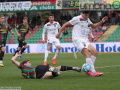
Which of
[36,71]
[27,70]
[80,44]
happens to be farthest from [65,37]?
[27,70]

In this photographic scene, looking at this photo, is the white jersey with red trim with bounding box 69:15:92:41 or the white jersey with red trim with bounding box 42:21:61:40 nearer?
the white jersey with red trim with bounding box 69:15:92:41

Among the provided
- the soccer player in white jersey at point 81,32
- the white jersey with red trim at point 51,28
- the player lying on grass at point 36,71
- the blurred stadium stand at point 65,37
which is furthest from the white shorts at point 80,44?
the blurred stadium stand at point 65,37

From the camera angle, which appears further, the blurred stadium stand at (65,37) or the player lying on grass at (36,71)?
the blurred stadium stand at (65,37)

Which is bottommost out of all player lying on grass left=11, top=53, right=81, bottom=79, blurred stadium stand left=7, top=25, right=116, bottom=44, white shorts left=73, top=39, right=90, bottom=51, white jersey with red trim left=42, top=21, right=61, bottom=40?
blurred stadium stand left=7, top=25, right=116, bottom=44

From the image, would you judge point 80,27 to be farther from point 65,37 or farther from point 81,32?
point 65,37

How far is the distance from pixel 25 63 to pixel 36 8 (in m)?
24.9

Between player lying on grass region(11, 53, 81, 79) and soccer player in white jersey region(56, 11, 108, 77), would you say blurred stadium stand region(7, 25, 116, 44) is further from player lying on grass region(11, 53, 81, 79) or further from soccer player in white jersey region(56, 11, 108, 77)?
player lying on grass region(11, 53, 81, 79)

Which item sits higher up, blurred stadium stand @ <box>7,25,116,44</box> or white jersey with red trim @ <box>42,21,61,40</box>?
white jersey with red trim @ <box>42,21,61,40</box>

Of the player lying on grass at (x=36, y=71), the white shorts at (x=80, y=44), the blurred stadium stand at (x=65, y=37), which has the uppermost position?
the white shorts at (x=80, y=44)

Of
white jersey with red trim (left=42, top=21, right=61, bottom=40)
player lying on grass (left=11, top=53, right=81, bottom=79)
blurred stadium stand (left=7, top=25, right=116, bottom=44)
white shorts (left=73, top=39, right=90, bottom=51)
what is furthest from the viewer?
blurred stadium stand (left=7, top=25, right=116, bottom=44)

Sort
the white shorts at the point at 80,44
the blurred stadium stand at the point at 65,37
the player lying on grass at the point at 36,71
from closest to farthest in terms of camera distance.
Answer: the player lying on grass at the point at 36,71, the white shorts at the point at 80,44, the blurred stadium stand at the point at 65,37

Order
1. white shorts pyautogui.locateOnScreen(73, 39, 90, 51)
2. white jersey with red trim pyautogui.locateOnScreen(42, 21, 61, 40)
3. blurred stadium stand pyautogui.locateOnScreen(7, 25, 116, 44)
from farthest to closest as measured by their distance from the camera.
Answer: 1. blurred stadium stand pyautogui.locateOnScreen(7, 25, 116, 44)
2. white jersey with red trim pyautogui.locateOnScreen(42, 21, 61, 40)
3. white shorts pyautogui.locateOnScreen(73, 39, 90, 51)

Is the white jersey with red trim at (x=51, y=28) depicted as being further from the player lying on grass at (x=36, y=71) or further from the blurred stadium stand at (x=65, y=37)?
the blurred stadium stand at (x=65, y=37)

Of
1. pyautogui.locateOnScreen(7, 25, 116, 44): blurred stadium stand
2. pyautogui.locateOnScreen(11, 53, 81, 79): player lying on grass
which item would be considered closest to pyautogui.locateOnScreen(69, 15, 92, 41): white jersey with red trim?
pyautogui.locateOnScreen(11, 53, 81, 79): player lying on grass
